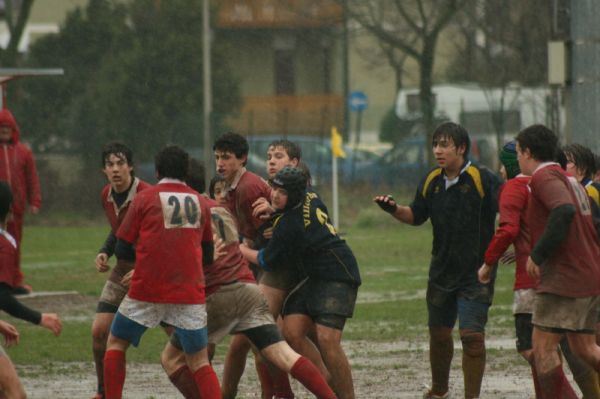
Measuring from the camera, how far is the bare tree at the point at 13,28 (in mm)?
35281

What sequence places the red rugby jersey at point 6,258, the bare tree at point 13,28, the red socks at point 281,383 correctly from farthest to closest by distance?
the bare tree at point 13,28
the red socks at point 281,383
the red rugby jersey at point 6,258

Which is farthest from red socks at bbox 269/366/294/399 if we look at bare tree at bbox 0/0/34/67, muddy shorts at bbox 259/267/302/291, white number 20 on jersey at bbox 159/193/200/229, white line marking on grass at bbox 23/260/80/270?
bare tree at bbox 0/0/34/67

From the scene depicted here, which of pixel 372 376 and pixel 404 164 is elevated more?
pixel 404 164

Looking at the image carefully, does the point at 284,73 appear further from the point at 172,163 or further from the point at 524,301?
the point at 172,163

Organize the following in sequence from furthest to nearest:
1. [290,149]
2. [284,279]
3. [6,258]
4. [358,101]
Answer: [358,101] < [290,149] < [284,279] < [6,258]

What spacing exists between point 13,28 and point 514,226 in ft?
95.7

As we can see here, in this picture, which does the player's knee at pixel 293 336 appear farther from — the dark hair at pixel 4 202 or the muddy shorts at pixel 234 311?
the dark hair at pixel 4 202

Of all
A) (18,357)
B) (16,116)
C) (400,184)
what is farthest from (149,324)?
(16,116)

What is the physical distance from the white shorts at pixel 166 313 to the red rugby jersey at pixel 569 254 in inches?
84.1

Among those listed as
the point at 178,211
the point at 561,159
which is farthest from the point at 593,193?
the point at 178,211

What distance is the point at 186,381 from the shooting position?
923 cm

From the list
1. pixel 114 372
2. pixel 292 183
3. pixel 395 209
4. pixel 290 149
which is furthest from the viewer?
pixel 290 149

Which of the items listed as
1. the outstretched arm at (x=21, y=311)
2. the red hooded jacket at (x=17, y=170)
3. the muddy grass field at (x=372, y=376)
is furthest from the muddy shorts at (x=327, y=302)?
the red hooded jacket at (x=17, y=170)

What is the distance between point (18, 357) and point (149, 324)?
15.2ft
